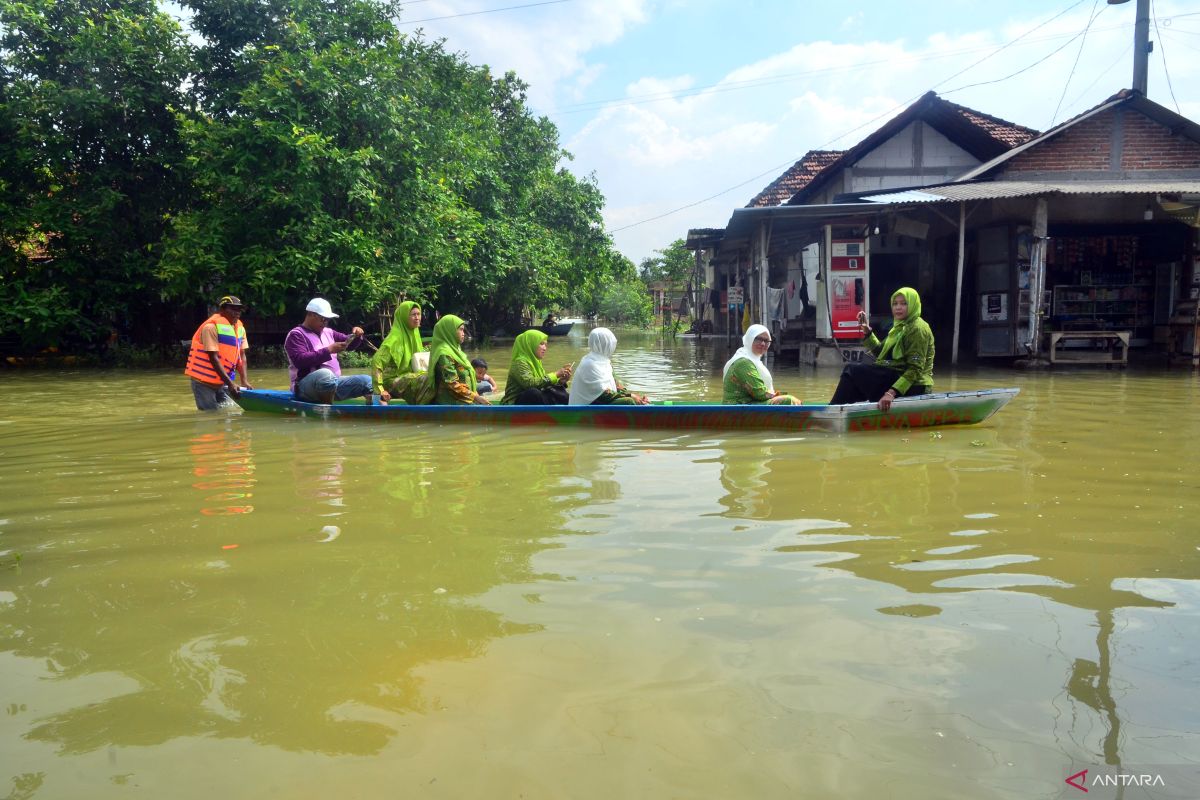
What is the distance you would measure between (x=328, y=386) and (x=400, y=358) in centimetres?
83

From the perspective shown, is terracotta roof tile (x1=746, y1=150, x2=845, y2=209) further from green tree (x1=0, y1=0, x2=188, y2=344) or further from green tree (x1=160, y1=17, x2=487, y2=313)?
green tree (x1=0, y1=0, x2=188, y2=344)

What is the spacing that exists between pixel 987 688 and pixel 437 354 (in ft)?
21.6

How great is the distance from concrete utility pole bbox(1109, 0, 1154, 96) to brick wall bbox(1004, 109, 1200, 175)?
0.79m

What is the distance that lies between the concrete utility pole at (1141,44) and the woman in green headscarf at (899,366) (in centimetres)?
1272

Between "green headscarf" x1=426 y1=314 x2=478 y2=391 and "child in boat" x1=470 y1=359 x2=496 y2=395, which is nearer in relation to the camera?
"green headscarf" x1=426 y1=314 x2=478 y2=391

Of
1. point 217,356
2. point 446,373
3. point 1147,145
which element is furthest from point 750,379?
point 1147,145

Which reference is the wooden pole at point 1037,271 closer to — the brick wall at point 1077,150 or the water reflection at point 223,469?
the brick wall at point 1077,150

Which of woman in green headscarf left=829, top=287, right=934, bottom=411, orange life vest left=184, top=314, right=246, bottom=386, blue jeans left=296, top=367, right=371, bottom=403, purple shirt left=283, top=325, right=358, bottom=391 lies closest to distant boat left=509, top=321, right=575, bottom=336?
orange life vest left=184, top=314, right=246, bottom=386

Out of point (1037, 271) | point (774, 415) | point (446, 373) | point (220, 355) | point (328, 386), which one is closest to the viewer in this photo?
point (774, 415)

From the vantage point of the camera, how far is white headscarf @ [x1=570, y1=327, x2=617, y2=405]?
7469 mm

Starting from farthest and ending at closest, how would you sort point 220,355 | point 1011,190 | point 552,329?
point 552,329, point 1011,190, point 220,355

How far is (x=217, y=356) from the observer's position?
9000mm

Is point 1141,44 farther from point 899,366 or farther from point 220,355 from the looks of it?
point 220,355

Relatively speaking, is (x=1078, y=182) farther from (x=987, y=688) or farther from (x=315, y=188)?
(x=987, y=688)
